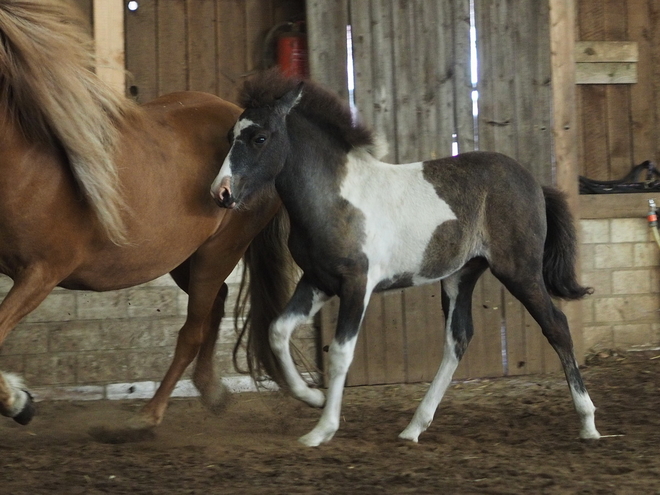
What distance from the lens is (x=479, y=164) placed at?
13.3 feet

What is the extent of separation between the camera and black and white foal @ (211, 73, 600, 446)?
12.2 feet

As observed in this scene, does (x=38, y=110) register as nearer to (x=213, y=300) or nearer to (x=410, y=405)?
(x=213, y=300)

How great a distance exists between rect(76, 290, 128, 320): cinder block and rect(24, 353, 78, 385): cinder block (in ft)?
0.92

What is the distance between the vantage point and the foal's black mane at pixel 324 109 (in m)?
3.80

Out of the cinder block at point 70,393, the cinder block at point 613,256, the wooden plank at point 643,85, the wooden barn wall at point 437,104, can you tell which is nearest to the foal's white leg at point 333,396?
the wooden barn wall at point 437,104

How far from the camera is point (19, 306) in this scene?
3.40 metres

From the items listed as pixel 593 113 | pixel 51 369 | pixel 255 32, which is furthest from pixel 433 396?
pixel 593 113

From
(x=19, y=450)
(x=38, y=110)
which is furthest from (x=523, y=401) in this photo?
(x=38, y=110)

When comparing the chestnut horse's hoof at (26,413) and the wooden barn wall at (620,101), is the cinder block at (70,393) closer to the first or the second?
the chestnut horse's hoof at (26,413)

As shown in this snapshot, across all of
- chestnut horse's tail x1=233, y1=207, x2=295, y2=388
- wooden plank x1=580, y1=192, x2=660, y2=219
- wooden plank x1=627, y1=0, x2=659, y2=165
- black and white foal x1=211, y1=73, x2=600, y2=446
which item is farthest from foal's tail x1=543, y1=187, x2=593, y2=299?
wooden plank x1=627, y1=0, x2=659, y2=165

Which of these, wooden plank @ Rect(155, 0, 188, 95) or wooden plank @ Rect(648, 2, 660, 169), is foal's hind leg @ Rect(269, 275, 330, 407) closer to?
wooden plank @ Rect(155, 0, 188, 95)

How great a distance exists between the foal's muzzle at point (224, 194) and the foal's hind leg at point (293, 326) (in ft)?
1.81

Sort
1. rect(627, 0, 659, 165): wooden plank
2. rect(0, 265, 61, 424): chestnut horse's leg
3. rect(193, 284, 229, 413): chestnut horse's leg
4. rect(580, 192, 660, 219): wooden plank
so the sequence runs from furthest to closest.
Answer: rect(627, 0, 659, 165): wooden plank, rect(580, 192, 660, 219): wooden plank, rect(193, 284, 229, 413): chestnut horse's leg, rect(0, 265, 61, 424): chestnut horse's leg

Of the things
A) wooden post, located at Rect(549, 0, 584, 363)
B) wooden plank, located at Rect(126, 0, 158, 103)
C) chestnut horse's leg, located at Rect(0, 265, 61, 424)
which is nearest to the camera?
chestnut horse's leg, located at Rect(0, 265, 61, 424)
